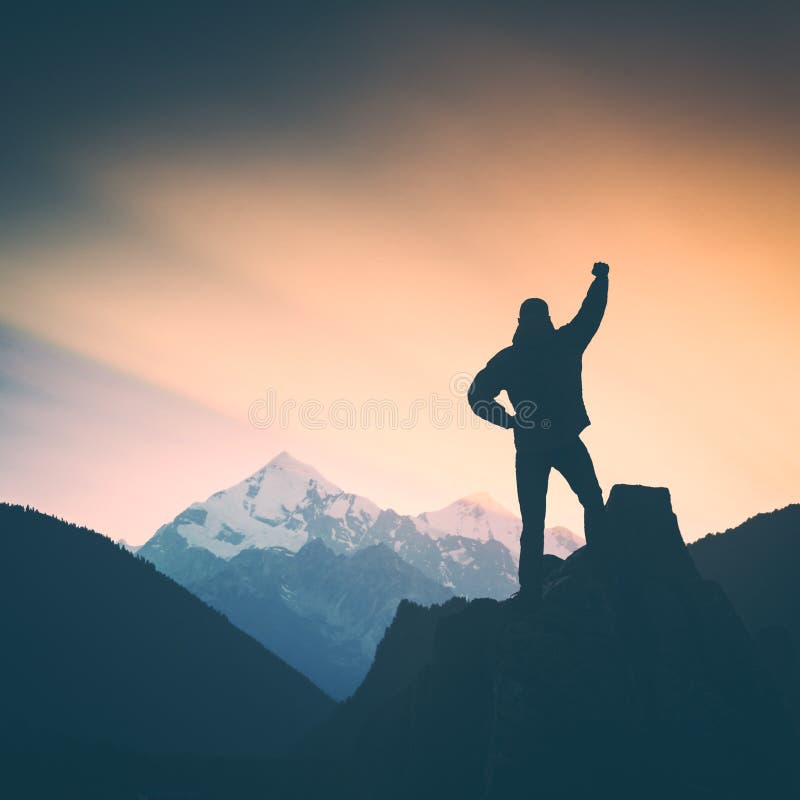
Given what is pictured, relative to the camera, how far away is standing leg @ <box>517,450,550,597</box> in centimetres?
1170

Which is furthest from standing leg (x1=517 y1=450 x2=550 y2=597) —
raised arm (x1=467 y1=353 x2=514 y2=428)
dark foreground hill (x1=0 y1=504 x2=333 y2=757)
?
dark foreground hill (x1=0 y1=504 x2=333 y2=757)

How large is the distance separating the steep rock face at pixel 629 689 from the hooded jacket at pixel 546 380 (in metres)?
2.71

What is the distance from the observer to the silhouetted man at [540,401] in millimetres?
11578

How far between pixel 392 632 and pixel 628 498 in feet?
545

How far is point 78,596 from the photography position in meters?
199

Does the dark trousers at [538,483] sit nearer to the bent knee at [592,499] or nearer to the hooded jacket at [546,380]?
the bent knee at [592,499]

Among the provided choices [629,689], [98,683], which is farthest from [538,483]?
[98,683]

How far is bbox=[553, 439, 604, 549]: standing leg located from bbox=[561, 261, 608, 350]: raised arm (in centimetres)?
193

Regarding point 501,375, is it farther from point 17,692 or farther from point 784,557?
point 17,692

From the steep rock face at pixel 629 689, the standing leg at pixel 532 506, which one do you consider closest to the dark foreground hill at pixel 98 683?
the standing leg at pixel 532 506

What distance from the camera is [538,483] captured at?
38.4 feet

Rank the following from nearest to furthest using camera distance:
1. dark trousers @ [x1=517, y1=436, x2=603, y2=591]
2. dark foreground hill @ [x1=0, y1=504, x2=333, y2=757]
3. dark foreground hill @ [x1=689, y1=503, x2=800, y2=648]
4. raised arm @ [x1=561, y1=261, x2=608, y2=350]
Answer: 1. raised arm @ [x1=561, y1=261, x2=608, y2=350]
2. dark trousers @ [x1=517, y1=436, x2=603, y2=591]
3. dark foreground hill @ [x1=689, y1=503, x2=800, y2=648]
4. dark foreground hill @ [x1=0, y1=504, x2=333, y2=757]

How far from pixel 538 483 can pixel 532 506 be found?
0.45 metres

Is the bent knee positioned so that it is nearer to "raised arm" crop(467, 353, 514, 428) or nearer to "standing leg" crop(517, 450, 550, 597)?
"standing leg" crop(517, 450, 550, 597)
